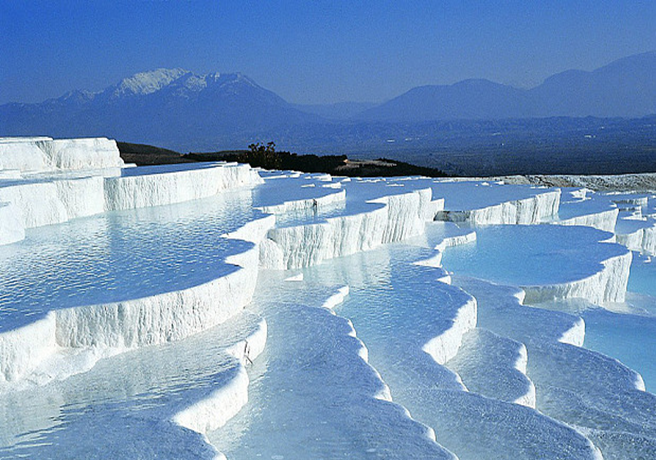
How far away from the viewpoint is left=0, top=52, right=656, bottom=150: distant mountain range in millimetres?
107375

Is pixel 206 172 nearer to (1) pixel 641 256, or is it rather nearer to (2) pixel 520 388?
(2) pixel 520 388

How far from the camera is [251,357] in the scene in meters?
3.42

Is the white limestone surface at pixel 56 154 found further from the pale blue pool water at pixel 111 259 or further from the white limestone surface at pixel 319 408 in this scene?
the white limestone surface at pixel 319 408

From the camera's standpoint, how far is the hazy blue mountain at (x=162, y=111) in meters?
107

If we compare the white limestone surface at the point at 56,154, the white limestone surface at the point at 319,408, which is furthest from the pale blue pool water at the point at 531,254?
the white limestone surface at the point at 56,154

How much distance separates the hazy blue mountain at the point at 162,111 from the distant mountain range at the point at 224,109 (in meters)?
0.17

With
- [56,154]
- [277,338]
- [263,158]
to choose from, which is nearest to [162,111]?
[263,158]

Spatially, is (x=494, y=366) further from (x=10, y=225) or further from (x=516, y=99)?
(x=516, y=99)

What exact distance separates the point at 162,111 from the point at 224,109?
38.5 feet

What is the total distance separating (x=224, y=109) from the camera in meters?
127

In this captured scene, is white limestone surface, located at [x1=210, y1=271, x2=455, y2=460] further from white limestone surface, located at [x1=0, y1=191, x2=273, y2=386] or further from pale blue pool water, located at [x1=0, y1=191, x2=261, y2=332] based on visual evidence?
pale blue pool water, located at [x1=0, y1=191, x2=261, y2=332]

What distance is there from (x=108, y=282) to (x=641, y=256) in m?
8.01

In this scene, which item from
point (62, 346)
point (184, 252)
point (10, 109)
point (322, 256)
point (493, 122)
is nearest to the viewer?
point (62, 346)

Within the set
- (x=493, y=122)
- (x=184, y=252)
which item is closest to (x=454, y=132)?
(x=493, y=122)
